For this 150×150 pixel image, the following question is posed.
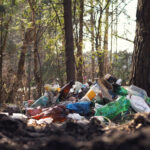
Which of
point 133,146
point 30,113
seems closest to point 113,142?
point 133,146

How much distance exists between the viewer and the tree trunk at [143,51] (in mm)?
5133

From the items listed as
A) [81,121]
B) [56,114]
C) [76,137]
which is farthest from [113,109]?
[76,137]

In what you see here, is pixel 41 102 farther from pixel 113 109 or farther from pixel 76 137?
pixel 76 137

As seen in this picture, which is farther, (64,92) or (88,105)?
(64,92)

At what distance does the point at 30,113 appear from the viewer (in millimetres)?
3789

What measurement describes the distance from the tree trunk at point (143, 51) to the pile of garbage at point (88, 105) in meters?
0.46

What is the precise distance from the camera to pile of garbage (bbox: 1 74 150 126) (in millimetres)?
3367

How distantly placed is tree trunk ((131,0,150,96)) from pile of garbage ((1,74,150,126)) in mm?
456

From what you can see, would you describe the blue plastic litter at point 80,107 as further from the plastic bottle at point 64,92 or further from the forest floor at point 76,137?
the forest floor at point 76,137

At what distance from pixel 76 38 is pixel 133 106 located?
311 inches

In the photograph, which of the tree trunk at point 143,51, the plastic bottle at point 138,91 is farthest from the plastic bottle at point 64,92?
the tree trunk at point 143,51

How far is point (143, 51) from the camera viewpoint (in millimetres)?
A: 5191

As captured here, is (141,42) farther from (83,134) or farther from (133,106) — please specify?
(83,134)

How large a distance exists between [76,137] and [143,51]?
12.3ft
